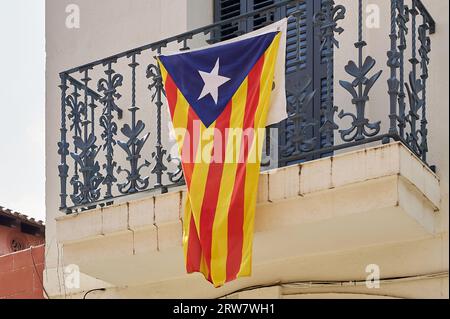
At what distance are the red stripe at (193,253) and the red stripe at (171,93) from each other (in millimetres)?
1029

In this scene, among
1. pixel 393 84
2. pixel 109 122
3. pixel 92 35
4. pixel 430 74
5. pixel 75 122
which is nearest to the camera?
pixel 393 84

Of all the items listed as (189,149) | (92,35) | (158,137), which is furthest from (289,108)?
(92,35)

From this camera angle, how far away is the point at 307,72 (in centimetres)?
1046

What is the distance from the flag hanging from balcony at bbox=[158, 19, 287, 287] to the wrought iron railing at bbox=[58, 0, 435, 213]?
23 cm

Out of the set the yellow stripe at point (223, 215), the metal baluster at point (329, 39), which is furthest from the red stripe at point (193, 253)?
the metal baluster at point (329, 39)

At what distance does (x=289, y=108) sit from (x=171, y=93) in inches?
39.4

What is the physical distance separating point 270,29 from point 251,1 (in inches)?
72.9

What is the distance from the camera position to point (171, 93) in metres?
10.1

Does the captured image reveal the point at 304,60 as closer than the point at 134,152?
No

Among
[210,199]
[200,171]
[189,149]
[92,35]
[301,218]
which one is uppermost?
[92,35]

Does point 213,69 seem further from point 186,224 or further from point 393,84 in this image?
point 393,84

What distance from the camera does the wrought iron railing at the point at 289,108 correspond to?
929 cm

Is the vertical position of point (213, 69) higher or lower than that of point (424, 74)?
higher

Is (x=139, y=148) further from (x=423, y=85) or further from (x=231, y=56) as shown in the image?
(x=423, y=85)
